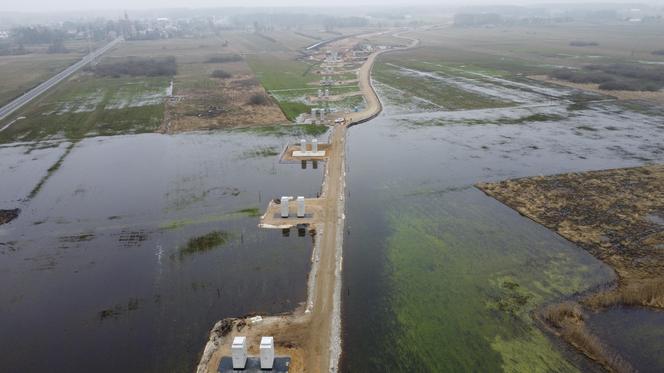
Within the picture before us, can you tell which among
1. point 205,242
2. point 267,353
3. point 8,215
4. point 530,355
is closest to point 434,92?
point 205,242

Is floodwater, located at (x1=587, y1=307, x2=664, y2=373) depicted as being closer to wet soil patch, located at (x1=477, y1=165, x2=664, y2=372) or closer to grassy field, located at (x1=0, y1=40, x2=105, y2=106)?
wet soil patch, located at (x1=477, y1=165, x2=664, y2=372)

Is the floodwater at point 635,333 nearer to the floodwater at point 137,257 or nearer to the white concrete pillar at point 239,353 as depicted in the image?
the floodwater at point 137,257

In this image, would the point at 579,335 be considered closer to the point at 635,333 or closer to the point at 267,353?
the point at 635,333

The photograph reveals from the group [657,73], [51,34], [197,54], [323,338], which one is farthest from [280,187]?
[51,34]

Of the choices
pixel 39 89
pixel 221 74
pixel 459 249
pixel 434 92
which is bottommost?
pixel 459 249

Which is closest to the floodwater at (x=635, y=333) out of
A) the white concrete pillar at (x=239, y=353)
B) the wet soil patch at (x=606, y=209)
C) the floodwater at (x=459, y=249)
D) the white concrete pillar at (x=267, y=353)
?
the floodwater at (x=459, y=249)
